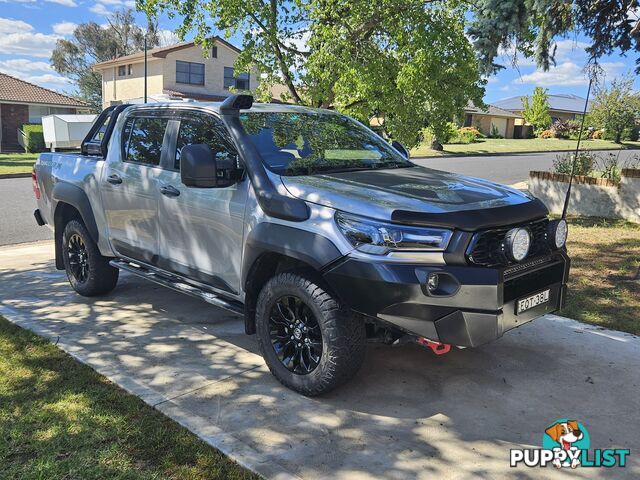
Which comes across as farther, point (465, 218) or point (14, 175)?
point (14, 175)

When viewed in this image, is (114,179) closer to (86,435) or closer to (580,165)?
(86,435)

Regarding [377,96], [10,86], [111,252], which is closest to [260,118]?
[111,252]

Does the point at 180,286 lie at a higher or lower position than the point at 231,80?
lower

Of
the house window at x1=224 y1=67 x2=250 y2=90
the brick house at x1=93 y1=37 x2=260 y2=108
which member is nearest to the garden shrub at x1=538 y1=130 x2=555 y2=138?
the brick house at x1=93 y1=37 x2=260 y2=108

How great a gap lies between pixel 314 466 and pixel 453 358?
176cm

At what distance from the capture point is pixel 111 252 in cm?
540

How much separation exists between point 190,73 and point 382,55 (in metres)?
31.4

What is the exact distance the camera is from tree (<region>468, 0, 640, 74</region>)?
355 inches

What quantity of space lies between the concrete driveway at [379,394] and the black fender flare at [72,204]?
0.74 meters

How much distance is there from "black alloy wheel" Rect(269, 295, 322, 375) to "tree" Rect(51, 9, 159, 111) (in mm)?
61326

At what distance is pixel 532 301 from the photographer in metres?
3.59

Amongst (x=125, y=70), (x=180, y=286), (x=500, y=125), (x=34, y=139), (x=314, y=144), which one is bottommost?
(x=180, y=286)

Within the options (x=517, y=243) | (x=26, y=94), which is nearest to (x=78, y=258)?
(x=517, y=243)

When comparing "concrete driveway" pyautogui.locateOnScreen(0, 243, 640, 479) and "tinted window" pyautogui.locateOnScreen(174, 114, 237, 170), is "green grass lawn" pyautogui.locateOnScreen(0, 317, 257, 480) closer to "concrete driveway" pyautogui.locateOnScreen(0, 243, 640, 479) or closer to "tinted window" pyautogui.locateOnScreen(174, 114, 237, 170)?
"concrete driveway" pyautogui.locateOnScreen(0, 243, 640, 479)
